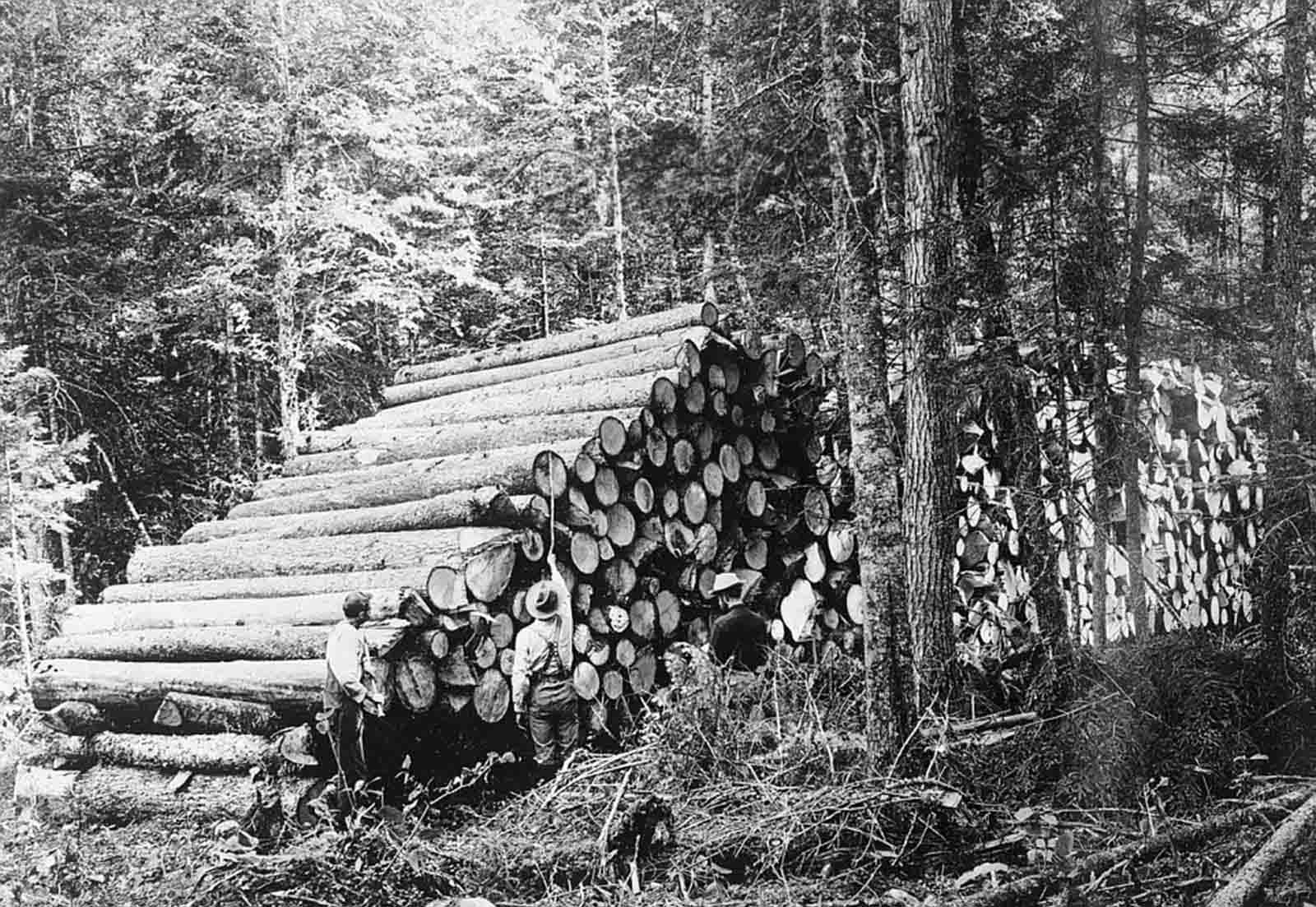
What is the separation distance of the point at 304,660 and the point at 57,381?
9.93ft

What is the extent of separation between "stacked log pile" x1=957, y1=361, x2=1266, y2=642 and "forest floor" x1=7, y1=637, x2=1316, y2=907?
1.81m

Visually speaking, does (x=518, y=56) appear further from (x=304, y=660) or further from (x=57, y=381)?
(x=304, y=660)

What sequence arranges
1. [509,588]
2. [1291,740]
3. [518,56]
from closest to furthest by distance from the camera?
[1291,740], [509,588], [518,56]

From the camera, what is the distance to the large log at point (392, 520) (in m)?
5.55

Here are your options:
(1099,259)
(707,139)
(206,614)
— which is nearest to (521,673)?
(206,614)

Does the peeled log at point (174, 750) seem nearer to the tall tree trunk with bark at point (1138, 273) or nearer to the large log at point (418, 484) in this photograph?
the large log at point (418, 484)

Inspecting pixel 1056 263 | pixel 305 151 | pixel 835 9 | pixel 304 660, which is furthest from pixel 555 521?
pixel 305 151

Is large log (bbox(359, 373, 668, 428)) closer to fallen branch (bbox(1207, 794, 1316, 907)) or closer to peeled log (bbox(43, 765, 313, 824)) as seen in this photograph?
peeled log (bbox(43, 765, 313, 824))

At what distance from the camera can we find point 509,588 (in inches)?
211

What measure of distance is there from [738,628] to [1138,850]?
11.2 feet

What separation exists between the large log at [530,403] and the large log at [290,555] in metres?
1.33

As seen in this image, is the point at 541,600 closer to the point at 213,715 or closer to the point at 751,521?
the point at 213,715

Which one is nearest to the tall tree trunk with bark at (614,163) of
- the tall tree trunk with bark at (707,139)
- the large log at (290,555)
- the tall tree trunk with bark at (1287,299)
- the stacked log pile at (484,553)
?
the tall tree trunk with bark at (707,139)

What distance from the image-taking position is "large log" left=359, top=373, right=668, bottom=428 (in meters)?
6.38
